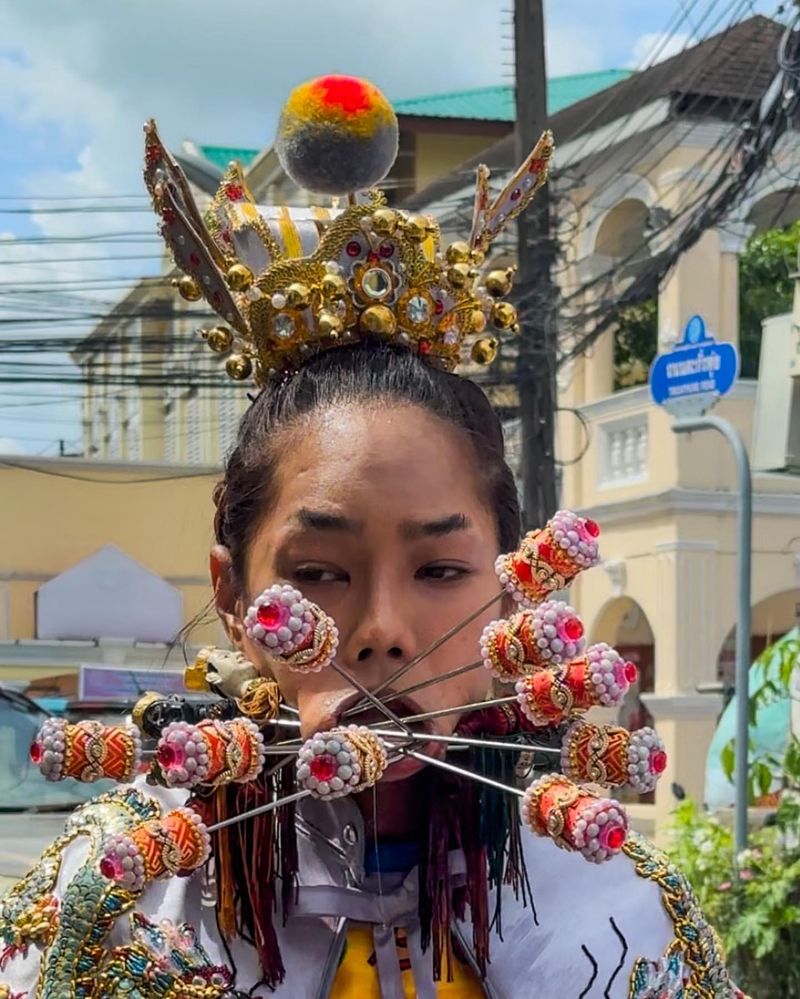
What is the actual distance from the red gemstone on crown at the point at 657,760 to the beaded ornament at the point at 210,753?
0.31 m

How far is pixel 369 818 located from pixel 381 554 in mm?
235

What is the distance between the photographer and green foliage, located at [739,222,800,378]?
13.4 metres

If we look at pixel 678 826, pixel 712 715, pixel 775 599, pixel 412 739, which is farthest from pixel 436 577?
pixel 775 599

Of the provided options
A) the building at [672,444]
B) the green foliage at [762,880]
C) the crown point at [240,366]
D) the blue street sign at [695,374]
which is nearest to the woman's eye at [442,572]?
the crown point at [240,366]

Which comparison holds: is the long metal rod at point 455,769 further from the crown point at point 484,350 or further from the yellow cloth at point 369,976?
the crown point at point 484,350

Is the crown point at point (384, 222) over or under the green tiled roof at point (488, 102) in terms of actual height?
under

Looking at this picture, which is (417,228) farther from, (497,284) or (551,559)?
(551,559)

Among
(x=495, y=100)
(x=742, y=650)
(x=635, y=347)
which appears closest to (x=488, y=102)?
(x=495, y=100)

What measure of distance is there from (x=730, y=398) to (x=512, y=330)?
1039 centimetres

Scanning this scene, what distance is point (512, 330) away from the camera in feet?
5.15

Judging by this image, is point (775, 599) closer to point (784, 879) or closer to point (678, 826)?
point (678, 826)

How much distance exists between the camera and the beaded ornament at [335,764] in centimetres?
113

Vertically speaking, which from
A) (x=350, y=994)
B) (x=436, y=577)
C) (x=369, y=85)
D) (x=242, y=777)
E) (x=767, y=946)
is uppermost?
(x=369, y=85)

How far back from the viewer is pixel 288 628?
1.14 meters
